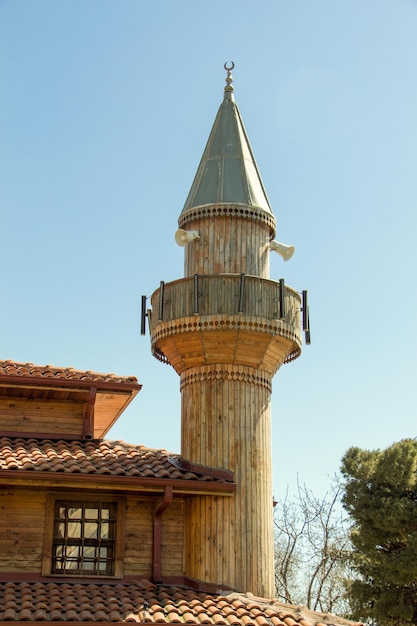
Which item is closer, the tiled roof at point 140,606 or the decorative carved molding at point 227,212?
the tiled roof at point 140,606

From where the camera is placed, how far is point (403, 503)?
2569 cm

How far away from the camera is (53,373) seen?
18688 millimetres

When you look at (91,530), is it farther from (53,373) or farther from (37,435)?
(53,373)

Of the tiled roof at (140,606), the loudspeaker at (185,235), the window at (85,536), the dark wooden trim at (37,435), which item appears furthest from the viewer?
the loudspeaker at (185,235)

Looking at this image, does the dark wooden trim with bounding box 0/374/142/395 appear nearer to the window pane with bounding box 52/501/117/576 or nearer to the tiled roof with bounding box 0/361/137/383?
the tiled roof with bounding box 0/361/137/383

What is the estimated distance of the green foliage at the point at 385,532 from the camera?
2542 centimetres

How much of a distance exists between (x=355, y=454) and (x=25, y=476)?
13.2 meters

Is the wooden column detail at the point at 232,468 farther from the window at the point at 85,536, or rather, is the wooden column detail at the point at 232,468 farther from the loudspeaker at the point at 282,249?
the loudspeaker at the point at 282,249

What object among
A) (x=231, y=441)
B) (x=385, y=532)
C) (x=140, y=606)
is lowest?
(x=140, y=606)

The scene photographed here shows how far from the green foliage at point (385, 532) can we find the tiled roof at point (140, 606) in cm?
923

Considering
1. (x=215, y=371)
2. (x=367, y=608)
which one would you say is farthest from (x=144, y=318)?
(x=367, y=608)

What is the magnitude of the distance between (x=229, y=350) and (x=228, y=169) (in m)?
4.35

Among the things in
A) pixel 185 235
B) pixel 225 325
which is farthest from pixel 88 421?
pixel 185 235

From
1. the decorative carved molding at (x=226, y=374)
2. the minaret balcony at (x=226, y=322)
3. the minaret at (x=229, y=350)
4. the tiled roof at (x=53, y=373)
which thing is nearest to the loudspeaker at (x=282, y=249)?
the minaret at (x=229, y=350)
